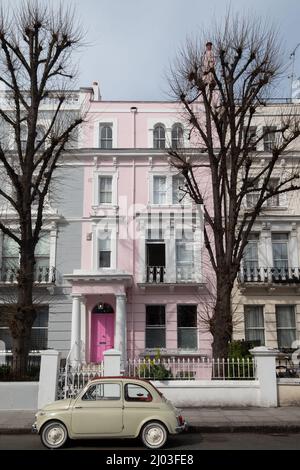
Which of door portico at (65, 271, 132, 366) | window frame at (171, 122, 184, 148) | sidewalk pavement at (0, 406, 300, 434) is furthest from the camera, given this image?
window frame at (171, 122, 184, 148)

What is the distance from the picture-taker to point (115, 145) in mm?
23609

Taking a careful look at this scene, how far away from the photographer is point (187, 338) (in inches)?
856

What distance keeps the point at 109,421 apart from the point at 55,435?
3.36 ft

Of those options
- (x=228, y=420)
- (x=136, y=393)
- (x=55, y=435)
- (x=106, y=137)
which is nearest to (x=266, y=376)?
(x=228, y=420)

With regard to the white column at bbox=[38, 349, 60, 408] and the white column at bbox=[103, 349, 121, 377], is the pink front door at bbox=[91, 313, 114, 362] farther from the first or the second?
the white column at bbox=[38, 349, 60, 408]

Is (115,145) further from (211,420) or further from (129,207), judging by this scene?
(211,420)

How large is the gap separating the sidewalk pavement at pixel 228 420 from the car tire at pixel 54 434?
Answer: 2038mm

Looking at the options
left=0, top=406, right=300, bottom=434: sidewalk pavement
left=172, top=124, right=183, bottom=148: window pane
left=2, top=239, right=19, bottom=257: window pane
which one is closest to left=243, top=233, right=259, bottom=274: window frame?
left=172, top=124, right=183, bottom=148: window pane

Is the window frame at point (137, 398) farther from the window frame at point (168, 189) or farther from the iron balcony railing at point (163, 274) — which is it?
the window frame at point (168, 189)

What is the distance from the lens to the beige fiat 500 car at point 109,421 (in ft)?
29.0

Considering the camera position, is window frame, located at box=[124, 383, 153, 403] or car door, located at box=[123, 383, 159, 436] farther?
window frame, located at box=[124, 383, 153, 403]

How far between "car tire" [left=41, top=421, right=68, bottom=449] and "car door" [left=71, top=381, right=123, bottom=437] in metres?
0.20

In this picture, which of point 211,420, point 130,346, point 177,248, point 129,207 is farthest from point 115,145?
point 211,420

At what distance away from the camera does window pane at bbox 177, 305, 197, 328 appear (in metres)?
21.9
